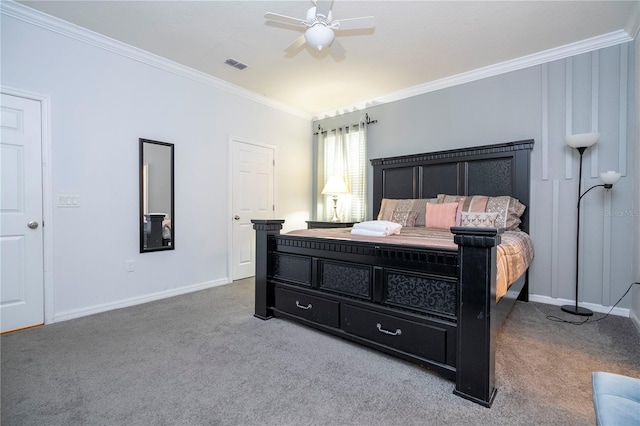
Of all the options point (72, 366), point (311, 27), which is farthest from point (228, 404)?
point (311, 27)

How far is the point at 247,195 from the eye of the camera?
14.4ft

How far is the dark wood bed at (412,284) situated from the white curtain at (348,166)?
1738 millimetres

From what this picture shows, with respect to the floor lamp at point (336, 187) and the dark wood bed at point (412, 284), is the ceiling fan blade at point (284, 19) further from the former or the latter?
the floor lamp at point (336, 187)

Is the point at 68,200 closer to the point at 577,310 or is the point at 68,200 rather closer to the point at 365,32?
the point at 365,32

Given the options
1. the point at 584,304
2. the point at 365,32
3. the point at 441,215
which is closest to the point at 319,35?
the point at 365,32

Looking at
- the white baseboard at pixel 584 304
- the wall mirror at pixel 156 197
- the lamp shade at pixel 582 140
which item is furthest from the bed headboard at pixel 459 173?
the wall mirror at pixel 156 197

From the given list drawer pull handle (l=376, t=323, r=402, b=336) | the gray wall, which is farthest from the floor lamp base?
drawer pull handle (l=376, t=323, r=402, b=336)

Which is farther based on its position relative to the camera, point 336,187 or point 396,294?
point 336,187

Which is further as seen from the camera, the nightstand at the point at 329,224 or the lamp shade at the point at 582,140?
the nightstand at the point at 329,224

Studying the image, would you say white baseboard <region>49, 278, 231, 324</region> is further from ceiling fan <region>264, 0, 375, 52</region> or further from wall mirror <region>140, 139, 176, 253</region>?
ceiling fan <region>264, 0, 375, 52</region>

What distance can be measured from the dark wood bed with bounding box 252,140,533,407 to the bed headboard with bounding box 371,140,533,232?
1 centimetres

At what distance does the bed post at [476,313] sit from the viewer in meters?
1.56

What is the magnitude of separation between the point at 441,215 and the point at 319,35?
2226mm

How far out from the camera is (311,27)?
2.21 m
